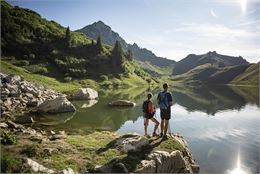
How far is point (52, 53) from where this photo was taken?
429 ft

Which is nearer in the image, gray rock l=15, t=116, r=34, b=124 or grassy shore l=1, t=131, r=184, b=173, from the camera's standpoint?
grassy shore l=1, t=131, r=184, b=173

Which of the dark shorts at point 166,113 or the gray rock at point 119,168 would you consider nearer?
the gray rock at point 119,168

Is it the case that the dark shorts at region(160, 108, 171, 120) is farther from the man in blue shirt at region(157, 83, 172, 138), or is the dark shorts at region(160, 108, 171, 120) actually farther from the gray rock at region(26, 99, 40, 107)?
the gray rock at region(26, 99, 40, 107)

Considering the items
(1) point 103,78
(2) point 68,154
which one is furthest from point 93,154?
(1) point 103,78

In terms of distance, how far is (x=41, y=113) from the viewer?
39.3m

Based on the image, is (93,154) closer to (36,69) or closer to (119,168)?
(119,168)

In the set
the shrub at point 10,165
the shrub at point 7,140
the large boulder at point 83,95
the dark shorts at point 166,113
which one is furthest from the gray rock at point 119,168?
the large boulder at point 83,95

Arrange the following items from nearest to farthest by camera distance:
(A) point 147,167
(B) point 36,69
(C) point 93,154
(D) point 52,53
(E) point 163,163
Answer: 1. (A) point 147,167
2. (E) point 163,163
3. (C) point 93,154
4. (B) point 36,69
5. (D) point 52,53

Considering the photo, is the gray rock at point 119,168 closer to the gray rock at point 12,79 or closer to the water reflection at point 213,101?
the gray rock at point 12,79

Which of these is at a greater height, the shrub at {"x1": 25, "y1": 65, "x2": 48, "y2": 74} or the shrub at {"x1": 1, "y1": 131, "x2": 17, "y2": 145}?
the shrub at {"x1": 25, "y1": 65, "x2": 48, "y2": 74}

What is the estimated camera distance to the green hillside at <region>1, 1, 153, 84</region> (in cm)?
11556

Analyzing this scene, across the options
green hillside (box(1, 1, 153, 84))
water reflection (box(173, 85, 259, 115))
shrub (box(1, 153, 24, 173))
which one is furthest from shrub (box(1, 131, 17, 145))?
green hillside (box(1, 1, 153, 84))

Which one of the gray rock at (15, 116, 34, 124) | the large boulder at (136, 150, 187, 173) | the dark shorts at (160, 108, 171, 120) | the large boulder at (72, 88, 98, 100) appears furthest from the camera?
the large boulder at (72, 88, 98, 100)

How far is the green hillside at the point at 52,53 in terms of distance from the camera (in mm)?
115562
